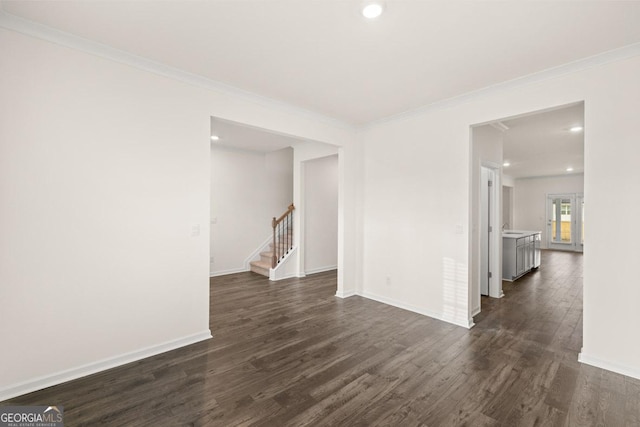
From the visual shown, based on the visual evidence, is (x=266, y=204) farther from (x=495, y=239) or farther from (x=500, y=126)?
(x=500, y=126)

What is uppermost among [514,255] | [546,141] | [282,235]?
[546,141]

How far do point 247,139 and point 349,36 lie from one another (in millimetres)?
3733

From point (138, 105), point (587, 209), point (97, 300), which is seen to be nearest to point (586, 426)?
point (587, 209)

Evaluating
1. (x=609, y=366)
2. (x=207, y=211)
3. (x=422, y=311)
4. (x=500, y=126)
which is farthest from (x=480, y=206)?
(x=207, y=211)

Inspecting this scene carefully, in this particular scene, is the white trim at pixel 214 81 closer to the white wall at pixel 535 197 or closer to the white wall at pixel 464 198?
the white wall at pixel 464 198

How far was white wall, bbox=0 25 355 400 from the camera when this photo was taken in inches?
87.9

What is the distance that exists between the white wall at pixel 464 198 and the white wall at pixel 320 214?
1853mm

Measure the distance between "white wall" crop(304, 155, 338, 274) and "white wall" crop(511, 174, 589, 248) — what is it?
9123 mm

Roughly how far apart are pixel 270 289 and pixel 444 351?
123 inches

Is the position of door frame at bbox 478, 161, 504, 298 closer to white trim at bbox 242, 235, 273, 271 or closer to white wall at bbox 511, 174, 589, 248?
white trim at bbox 242, 235, 273, 271

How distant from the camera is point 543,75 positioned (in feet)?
9.77

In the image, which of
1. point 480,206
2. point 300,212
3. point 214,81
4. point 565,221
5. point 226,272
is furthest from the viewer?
point 565,221

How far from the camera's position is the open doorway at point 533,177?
405 cm

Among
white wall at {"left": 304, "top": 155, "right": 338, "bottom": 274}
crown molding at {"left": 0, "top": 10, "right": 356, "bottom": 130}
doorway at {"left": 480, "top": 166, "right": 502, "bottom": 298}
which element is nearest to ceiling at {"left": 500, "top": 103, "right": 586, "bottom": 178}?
doorway at {"left": 480, "top": 166, "right": 502, "bottom": 298}
